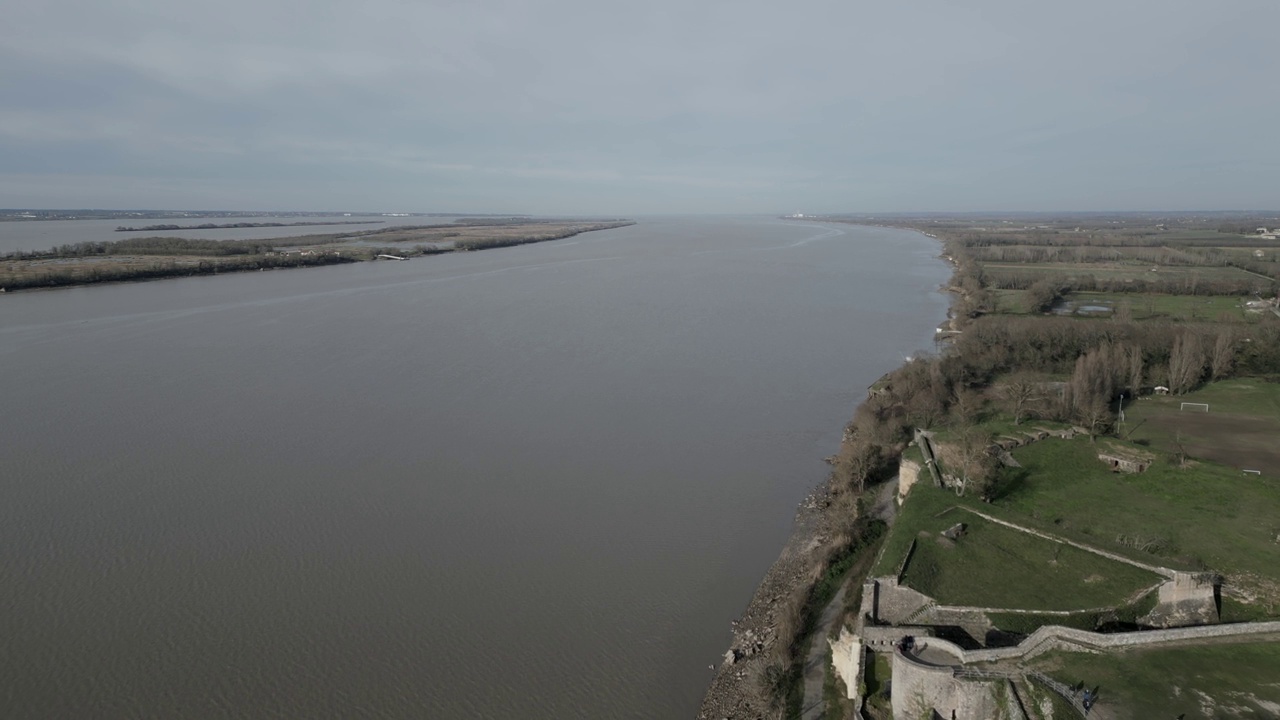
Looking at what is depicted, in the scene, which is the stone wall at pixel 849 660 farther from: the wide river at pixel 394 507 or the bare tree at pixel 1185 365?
the bare tree at pixel 1185 365

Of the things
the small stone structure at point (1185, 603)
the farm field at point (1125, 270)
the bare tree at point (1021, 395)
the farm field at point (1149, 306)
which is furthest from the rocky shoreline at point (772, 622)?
the farm field at point (1125, 270)

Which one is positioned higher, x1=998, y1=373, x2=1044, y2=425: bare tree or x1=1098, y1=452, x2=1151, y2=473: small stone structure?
x1=998, y1=373, x2=1044, y2=425: bare tree

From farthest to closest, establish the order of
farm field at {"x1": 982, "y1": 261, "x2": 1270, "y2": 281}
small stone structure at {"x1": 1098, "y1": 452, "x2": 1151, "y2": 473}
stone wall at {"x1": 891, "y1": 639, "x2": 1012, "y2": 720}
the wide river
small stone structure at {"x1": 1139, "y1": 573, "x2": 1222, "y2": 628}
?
farm field at {"x1": 982, "y1": 261, "x2": 1270, "y2": 281} < small stone structure at {"x1": 1098, "y1": 452, "x2": 1151, "y2": 473} < the wide river < small stone structure at {"x1": 1139, "y1": 573, "x2": 1222, "y2": 628} < stone wall at {"x1": 891, "y1": 639, "x2": 1012, "y2": 720}

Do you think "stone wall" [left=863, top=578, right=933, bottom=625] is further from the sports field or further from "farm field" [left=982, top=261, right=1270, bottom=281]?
"farm field" [left=982, top=261, right=1270, bottom=281]

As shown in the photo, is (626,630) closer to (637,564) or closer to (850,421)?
(637,564)

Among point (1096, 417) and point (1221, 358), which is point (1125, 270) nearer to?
point (1221, 358)

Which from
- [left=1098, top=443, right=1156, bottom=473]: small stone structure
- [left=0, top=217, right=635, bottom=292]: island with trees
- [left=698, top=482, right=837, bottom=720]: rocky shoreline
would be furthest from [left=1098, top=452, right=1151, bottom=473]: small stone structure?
[left=0, top=217, right=635, bottom=292]: island with trees

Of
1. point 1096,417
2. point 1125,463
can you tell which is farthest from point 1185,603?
point 1096,417
